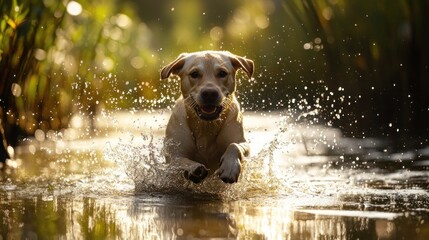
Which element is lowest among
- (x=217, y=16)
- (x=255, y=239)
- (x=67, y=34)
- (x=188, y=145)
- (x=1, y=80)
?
(x=255, y=239)

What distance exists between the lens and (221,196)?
6.70m

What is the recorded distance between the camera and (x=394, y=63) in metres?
11.2

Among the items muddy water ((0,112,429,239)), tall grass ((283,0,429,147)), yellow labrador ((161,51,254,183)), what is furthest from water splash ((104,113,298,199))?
tall grass ((283,0,429,147))

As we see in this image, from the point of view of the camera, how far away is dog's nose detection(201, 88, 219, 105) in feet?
22.7

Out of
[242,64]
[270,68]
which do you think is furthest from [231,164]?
[270,68]

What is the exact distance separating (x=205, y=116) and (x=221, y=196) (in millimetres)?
622

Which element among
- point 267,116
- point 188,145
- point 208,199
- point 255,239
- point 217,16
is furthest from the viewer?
point 217,16

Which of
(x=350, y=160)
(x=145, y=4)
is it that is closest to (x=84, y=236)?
(x=350, y=160)

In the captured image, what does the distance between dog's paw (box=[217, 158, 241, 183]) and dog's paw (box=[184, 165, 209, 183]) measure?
111mm

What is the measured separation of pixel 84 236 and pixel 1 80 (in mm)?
4638

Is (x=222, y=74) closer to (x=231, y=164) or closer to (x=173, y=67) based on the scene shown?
(x=173, y=67)

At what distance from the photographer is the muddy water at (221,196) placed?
5.11 metres

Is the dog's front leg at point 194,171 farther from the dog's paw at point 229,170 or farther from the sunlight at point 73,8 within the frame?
the sunlight at point 73,8

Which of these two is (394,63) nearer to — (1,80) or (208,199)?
(1,80)
